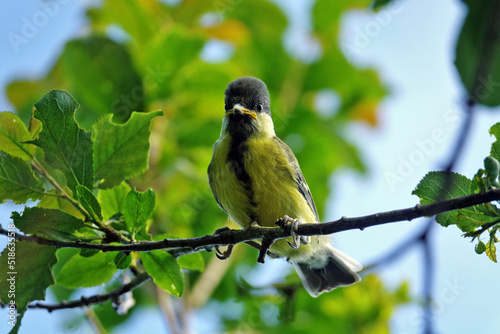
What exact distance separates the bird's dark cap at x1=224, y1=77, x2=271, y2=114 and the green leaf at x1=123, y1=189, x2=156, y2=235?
1096 mm

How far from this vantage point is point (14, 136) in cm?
167

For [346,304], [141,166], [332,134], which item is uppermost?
[141,166]

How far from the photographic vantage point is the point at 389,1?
3.95ft

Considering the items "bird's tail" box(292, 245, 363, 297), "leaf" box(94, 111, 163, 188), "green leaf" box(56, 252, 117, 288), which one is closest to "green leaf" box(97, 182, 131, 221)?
"leaf" box(94, 111, 163, 188)

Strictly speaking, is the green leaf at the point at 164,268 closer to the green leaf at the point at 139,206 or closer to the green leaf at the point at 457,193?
the green leaf at the point at 139,206

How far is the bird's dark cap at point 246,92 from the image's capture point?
2539mm

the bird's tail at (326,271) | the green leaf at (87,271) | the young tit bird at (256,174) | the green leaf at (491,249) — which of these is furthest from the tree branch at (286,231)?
the bird's tail at (326,271)

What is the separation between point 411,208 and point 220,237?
2.06ft

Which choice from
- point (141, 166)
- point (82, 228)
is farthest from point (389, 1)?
point (82, 228)

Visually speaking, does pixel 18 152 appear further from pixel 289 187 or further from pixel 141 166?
pixel 289 187

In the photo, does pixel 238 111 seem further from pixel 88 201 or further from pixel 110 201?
pixel 88 201

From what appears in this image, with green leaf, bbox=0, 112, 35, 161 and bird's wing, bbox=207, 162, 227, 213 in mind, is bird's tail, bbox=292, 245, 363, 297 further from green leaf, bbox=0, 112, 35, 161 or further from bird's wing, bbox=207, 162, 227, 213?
green leaf, bbox=0, 112, 35, 161

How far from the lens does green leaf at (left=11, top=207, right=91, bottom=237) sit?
158cm

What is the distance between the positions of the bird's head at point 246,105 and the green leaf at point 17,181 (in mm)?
1046
